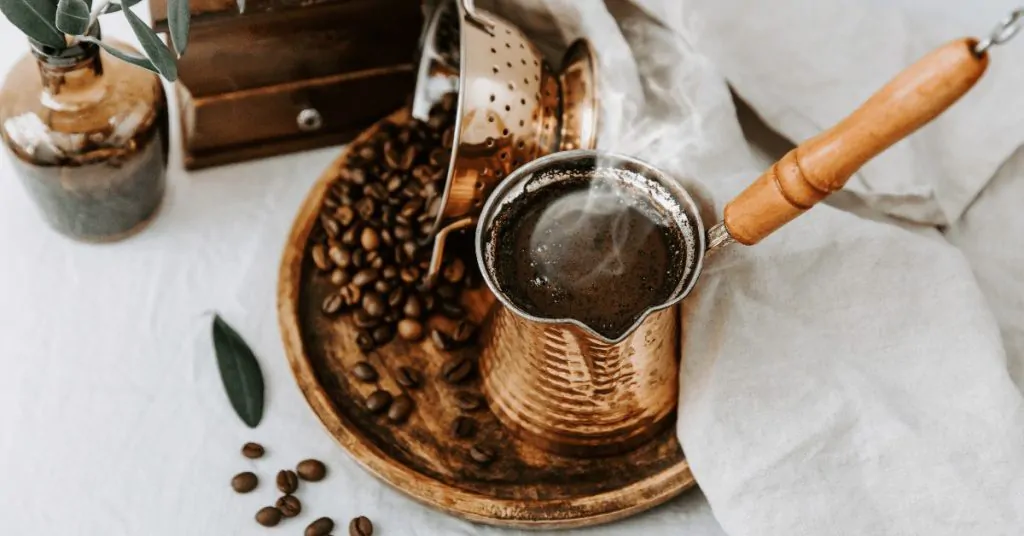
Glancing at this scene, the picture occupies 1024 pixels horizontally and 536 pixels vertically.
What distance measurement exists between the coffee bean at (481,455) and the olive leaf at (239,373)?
190 mm

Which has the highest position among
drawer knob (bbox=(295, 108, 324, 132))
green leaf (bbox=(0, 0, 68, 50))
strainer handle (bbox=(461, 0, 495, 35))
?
green leaf (bbox=(0, 0, 68, 50))

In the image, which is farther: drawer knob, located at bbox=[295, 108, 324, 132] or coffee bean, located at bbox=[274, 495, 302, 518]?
drawer knob, located at bbox=[295, 108, 324, 132]

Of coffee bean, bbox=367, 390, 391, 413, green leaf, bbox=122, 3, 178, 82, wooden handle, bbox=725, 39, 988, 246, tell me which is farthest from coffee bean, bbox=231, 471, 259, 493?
wooden handle, bbox=725, 39, 988, 246

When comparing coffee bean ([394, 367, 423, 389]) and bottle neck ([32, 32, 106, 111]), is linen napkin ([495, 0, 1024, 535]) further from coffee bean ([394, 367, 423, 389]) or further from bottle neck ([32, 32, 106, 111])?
bottle neck ([32, 32, 106, 111])

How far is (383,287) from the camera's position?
3.02 ft

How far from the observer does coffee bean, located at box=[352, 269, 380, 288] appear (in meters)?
0.92

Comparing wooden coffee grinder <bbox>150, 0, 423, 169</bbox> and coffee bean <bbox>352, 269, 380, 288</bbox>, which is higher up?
wooden coffee grinder <bbox>150, 0, 423, 169</bbox>

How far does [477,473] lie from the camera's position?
85cm

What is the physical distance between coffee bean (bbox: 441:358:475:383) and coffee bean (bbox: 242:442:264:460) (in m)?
0.16

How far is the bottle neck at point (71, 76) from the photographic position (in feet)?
2.62

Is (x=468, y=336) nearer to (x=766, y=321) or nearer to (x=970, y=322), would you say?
(x=766, y=321)

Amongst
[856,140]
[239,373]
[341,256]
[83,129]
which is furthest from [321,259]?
[856,140]

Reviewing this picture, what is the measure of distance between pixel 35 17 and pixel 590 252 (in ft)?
1.42

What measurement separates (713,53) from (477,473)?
16.4 inches
